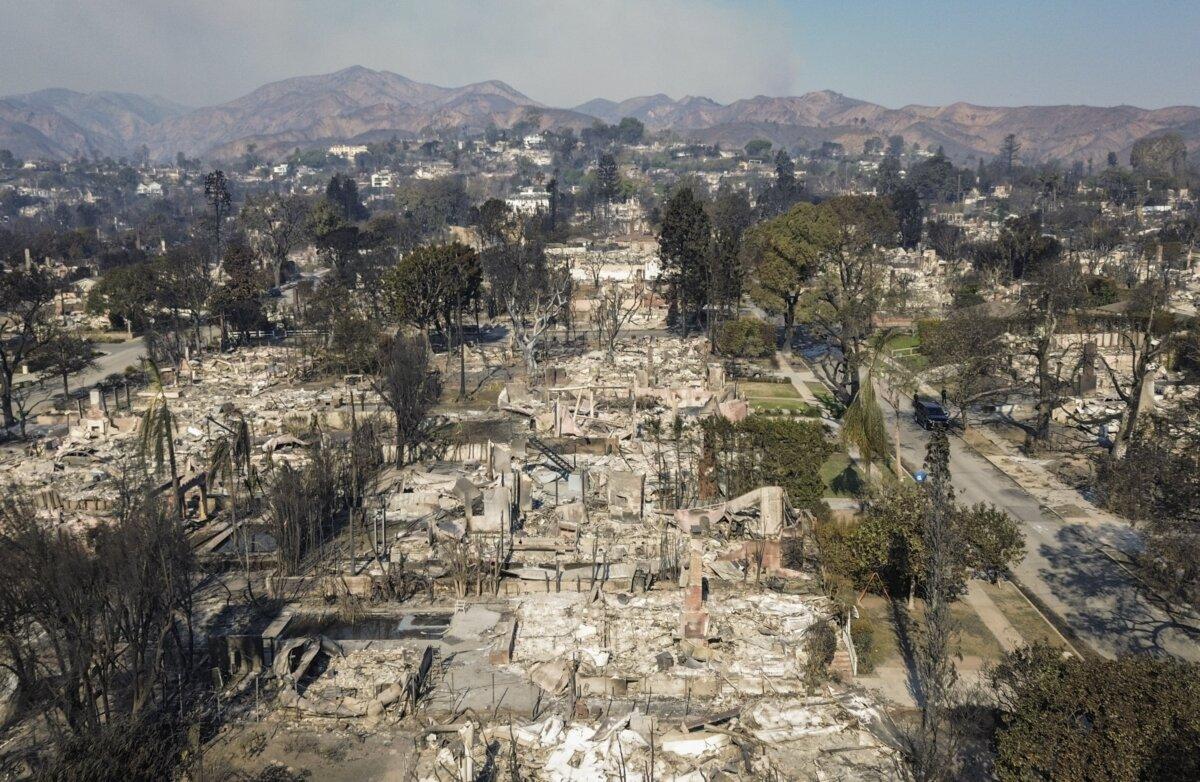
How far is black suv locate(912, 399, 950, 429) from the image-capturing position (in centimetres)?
2789

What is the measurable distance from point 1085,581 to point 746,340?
22.3 meters

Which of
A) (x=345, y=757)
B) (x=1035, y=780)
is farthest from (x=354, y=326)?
(x=1035, y=780)

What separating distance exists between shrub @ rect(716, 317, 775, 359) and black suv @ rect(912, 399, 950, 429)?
10.1m

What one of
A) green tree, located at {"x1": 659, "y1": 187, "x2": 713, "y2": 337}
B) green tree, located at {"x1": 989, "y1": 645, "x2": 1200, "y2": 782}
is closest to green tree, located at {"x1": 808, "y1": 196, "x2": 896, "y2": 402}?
green tree, located at {"x1": 659, "y1": 187, "x2": 713, "y2": 337}

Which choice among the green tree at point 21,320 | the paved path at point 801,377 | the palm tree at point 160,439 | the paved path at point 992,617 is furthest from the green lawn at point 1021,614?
the green tree at point 21,320

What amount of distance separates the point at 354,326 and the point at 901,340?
2512cm

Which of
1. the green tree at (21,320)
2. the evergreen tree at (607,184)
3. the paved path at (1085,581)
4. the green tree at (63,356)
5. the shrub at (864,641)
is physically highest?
the evergreen tree at (607,184)

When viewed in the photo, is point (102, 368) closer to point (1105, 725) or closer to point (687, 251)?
point (687, 251)

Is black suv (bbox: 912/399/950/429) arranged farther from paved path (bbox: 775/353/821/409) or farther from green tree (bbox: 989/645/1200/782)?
green tree (bbox: 989/645/1200/782)

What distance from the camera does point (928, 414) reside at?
28.4 meters

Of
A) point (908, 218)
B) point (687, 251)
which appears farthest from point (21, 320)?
point (908, 218)

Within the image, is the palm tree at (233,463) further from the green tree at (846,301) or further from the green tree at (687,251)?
the green tree at (687,251)

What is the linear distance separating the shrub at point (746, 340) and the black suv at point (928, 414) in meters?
10.1

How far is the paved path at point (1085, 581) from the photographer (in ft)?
50.4
